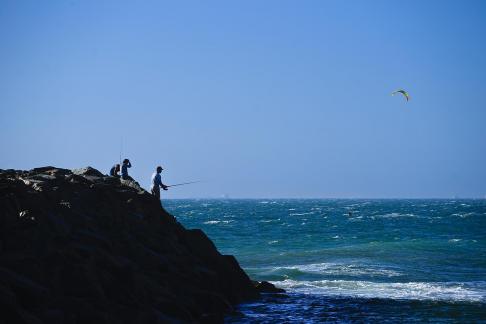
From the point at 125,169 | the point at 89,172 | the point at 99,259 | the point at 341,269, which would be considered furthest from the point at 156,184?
the point at 341,269

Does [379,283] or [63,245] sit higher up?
[63,245]

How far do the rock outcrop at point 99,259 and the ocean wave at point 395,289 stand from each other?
10.5 ft

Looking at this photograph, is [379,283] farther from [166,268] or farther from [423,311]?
[166,268]

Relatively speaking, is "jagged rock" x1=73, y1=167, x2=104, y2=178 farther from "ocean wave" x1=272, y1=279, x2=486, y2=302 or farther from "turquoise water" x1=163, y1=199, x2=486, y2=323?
"ocean wave" x1=272, y1=279, x2=486, y2=302

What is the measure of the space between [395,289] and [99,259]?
1160 cm

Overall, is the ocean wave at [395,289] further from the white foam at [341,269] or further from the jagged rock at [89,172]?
the jagged rock at [89,172]

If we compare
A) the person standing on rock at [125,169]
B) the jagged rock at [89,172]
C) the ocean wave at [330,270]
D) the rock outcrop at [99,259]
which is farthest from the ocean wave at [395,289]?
the jagged rock at [89,172]

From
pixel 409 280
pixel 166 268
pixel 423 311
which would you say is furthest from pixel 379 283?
pixel 166 268

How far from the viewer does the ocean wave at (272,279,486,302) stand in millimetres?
17672

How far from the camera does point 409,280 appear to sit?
21.6 m

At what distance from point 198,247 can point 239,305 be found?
2.18 metres

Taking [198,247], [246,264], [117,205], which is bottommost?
[246,264]

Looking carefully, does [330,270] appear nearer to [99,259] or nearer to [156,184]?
[156,184]

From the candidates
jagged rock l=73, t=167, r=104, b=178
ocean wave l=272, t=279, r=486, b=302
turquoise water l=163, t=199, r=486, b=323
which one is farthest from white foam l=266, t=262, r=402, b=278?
jagged rock l=73, t=167, r=104, b=178
